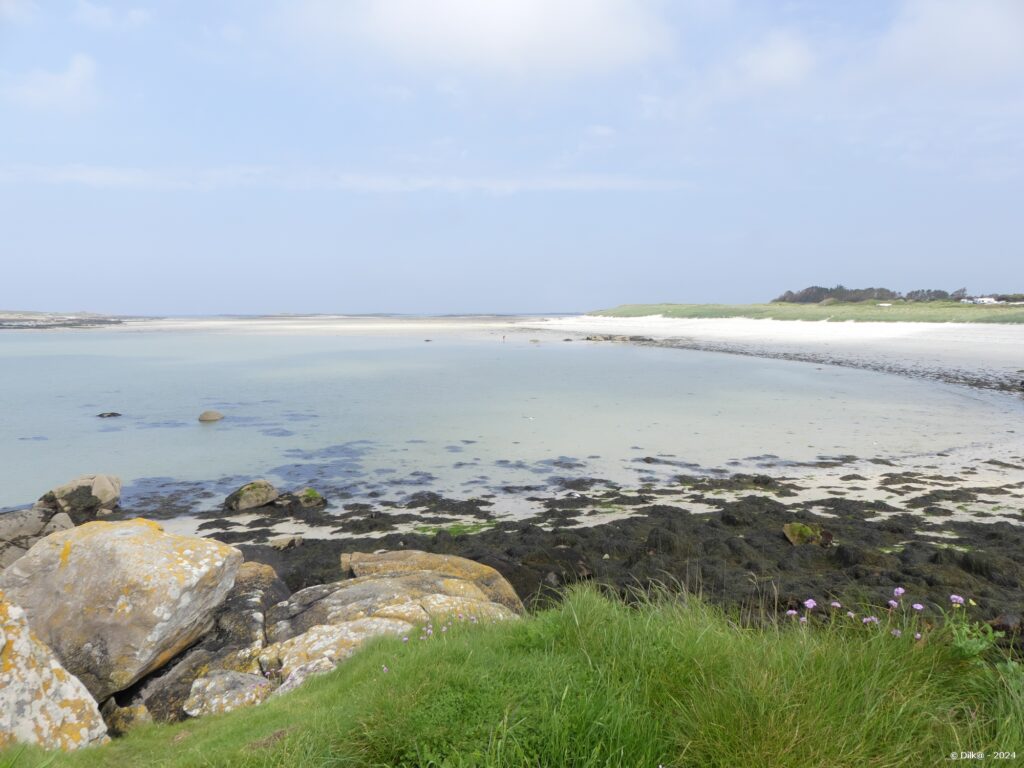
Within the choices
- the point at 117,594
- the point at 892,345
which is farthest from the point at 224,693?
the point at 892,345

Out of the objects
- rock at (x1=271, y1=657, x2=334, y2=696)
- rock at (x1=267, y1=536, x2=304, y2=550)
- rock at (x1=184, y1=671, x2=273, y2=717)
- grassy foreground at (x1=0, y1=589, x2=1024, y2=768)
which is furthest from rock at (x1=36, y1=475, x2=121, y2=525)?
grassy foreground at (x1=0, y1=589, x2=1024, y2=768)

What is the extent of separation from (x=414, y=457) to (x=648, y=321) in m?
82.7

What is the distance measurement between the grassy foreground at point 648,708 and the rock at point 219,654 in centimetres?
146

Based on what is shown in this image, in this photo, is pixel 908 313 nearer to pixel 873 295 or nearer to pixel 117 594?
pixel 873 295

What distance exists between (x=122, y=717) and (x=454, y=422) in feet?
52.0

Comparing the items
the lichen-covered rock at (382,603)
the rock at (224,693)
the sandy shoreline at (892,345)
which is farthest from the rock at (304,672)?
the sandy shoreline at (892,345)

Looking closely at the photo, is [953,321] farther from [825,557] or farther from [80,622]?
[80,622]

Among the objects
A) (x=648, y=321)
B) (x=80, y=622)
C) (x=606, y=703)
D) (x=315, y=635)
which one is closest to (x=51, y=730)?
(x=80, y=622)

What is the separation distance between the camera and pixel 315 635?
20.0 ft

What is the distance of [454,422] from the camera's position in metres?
21.2

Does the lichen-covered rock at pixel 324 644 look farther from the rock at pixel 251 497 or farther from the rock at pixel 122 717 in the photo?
the rock at pixel 251 497

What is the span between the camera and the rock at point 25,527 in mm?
10141

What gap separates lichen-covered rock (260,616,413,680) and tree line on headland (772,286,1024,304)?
87.3m

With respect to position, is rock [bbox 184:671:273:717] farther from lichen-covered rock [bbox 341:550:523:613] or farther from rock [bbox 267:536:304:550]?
rock [bbox 267:536:304:550]
